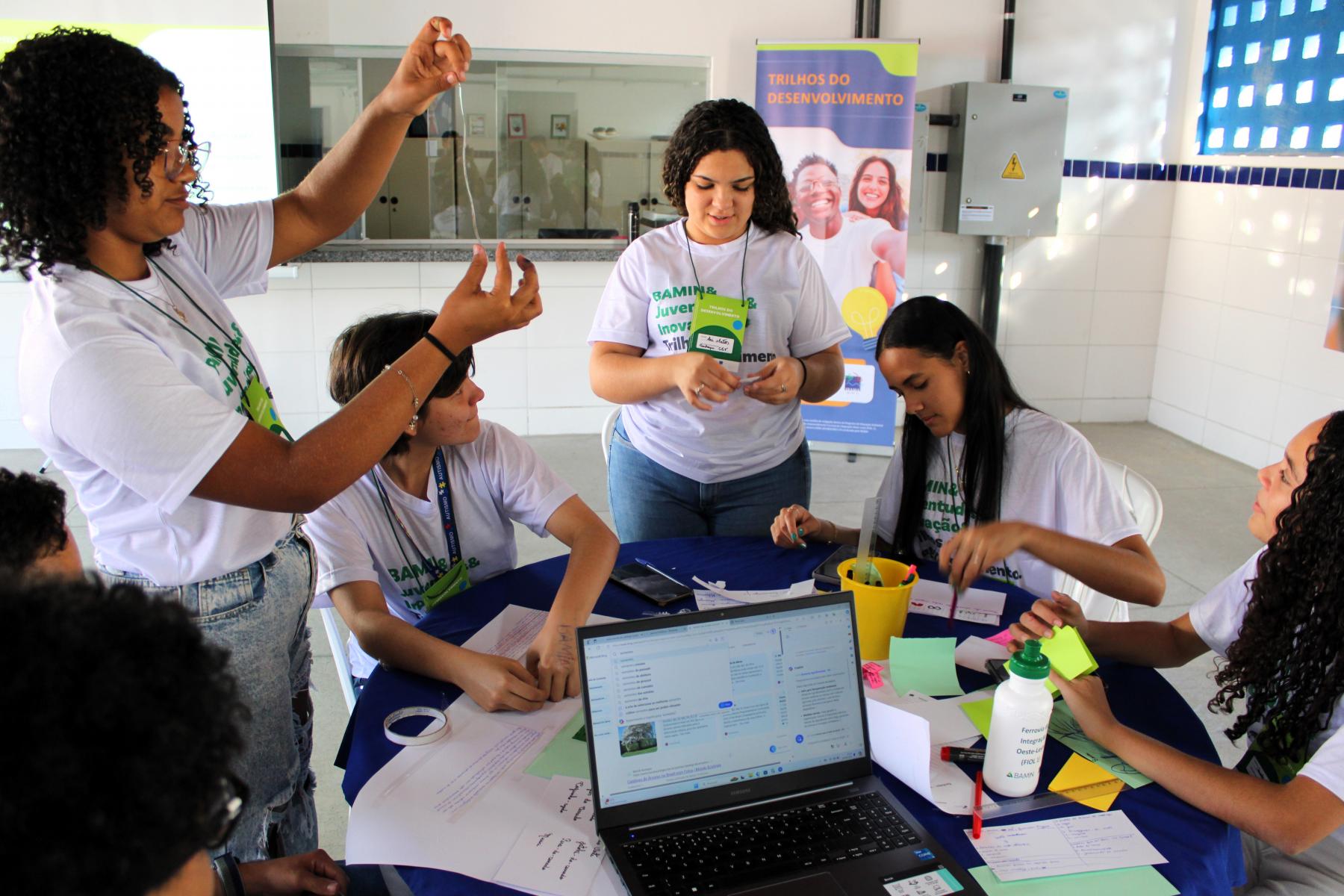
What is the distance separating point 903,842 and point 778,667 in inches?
9.0

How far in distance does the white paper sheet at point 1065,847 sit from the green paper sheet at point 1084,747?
82 millimetres

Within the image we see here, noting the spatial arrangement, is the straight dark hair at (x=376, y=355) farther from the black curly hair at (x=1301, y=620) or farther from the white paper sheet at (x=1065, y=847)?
the black curly hair at (x=1301, y=620)

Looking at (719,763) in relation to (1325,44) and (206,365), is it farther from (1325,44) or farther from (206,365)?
(1325,44)

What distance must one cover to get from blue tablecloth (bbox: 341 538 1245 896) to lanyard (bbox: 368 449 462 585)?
0.09 m

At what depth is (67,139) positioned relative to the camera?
1.16m

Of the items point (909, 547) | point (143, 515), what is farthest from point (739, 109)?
point (143, 515)

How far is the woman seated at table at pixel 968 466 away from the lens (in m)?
1.83

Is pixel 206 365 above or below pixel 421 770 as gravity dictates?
above

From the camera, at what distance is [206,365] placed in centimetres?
131

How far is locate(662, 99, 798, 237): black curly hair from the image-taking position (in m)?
2.25

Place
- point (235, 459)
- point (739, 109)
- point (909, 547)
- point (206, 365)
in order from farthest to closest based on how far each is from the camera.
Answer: point (739, 109) → point (909, 547) → point (206, 365) → point (235, 459)

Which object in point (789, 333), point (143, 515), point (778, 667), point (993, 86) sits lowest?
point (778, 667)

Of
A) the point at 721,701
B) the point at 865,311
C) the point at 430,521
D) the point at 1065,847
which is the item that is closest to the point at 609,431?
the point at 430,521

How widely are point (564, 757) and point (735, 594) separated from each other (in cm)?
57
